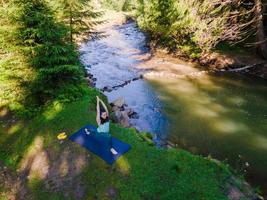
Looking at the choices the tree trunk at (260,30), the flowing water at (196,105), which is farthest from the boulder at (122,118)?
the tree trunk at (260,30)

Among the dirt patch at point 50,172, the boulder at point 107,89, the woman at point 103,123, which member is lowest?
the boulder at point 107,89

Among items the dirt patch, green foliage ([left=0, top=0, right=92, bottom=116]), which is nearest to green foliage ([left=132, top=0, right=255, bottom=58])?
green foliage ([left=0, top=0, right=92, bottom=116])

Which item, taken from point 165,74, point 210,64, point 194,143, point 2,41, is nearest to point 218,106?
point 194,143

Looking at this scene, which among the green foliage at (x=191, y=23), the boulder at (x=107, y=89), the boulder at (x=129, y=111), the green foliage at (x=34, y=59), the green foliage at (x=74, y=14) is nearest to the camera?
the green foliage at (x=34, y=59)

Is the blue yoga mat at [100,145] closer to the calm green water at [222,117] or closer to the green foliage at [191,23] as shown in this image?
the calm green water at [222,117]

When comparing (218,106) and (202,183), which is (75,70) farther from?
(218,106)

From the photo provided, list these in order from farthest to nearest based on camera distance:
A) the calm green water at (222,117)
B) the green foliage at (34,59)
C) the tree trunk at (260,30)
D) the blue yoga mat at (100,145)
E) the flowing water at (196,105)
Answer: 1. the tree trunk at (260,30)
2. the flowing water at (196,105)
3. the calm green water at (222,117)
4. the green foliage at (34,59)
5. the blue yoga mat at (100,145)
